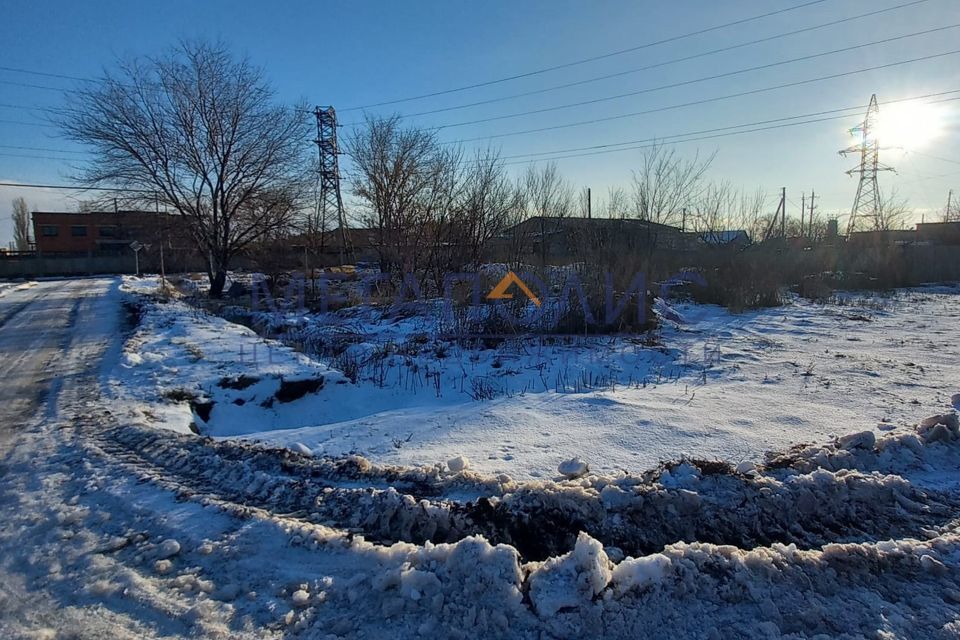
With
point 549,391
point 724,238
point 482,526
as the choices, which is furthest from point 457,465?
point 724,238

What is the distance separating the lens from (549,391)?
601 cm

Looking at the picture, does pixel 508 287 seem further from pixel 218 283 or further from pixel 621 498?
pixel 218 283

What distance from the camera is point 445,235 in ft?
51.6

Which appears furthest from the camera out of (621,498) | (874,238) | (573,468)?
(874,238)

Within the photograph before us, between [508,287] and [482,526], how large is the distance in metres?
8.74

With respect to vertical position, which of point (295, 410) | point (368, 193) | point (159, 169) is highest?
point (159, 169)

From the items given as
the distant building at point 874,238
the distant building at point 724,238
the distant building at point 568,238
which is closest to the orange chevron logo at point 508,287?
the distant building at point 568,238

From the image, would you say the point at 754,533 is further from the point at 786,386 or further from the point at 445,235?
the point at 445,235

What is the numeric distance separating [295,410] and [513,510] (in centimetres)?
374

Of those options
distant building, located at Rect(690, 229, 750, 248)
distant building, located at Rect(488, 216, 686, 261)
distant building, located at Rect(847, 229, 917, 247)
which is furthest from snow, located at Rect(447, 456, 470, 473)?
distant building, located at Rect(847, 229, 917, 247)

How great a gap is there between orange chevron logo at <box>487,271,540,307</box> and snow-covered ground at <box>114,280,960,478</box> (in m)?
1.86

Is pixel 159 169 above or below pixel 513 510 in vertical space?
above

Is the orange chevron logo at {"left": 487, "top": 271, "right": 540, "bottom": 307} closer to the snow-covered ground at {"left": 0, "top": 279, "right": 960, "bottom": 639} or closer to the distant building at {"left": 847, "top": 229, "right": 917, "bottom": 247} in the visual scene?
the snow-covered ground at {"left": 0, "top": 279, "right": 960, "bottom": 639}

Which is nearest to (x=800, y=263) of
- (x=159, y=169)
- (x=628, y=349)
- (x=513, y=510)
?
(x=628, y=349)
